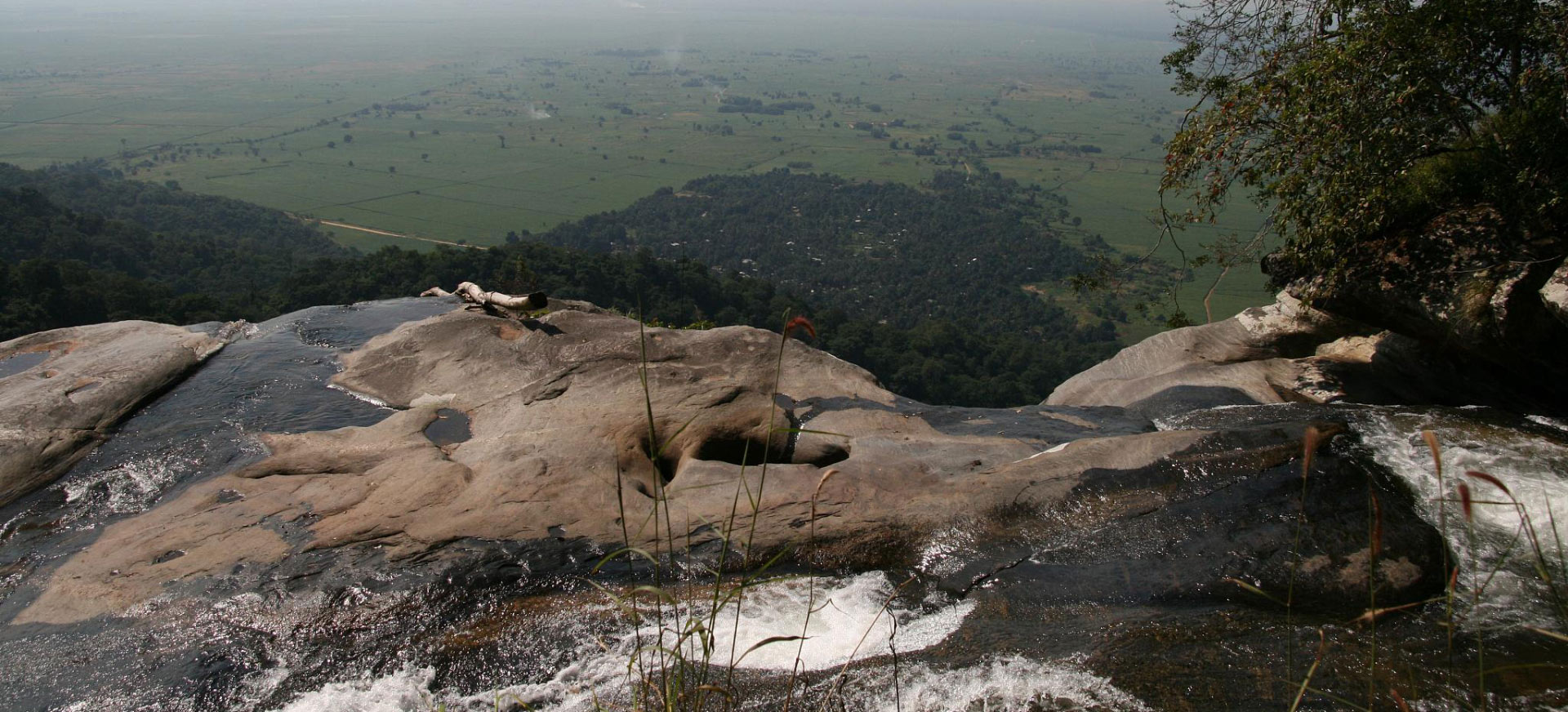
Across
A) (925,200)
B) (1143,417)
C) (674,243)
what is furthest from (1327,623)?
(925,200)

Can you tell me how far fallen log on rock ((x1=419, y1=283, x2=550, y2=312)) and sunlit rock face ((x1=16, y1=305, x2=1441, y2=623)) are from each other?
136 centimetres

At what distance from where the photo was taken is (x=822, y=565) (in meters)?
6.99

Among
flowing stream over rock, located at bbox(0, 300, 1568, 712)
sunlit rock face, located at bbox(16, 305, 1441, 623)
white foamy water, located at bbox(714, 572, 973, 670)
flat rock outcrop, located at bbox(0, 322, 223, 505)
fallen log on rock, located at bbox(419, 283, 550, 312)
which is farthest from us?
fallen log on rock, located at bbox(419, 283, 550, 312)

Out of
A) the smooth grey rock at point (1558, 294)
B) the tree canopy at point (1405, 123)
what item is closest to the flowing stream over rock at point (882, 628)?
the smooth grey rock at point (1558, 294)

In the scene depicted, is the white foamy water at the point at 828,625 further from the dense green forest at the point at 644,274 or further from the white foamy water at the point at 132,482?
the white foamy water at the point at 132,482

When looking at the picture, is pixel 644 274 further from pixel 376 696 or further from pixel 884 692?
pixel 884 692

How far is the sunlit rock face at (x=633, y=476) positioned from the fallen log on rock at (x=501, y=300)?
136cm

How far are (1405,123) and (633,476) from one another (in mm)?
9264

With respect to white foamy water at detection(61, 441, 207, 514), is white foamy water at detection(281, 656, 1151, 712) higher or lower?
higher

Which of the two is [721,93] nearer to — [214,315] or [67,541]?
[214,315]

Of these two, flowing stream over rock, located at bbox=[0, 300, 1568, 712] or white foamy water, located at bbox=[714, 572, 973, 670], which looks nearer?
flowing stream over rock, located at bbox=[0, 300, 1568, 712]

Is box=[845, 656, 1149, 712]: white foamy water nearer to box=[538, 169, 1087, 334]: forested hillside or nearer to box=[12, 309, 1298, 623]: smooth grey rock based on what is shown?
box=[12, 309, 1298, 623]: smooth grey rock

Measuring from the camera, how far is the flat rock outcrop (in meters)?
8.46

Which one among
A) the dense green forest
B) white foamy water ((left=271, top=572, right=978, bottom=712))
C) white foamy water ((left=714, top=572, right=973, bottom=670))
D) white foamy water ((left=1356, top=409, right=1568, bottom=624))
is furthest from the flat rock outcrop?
white foamy water ((left=1356, top=409, right=1568, bottom=624))
